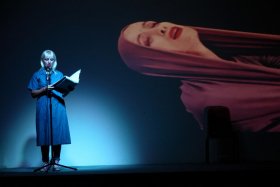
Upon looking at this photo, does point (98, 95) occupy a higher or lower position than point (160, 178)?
higher

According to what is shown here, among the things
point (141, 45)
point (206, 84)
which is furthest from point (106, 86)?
point (206, 84)

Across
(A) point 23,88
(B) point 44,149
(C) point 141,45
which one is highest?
(C) point 141,45

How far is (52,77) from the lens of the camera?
289 cm

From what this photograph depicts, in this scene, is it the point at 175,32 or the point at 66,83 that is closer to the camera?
the point at 66,83

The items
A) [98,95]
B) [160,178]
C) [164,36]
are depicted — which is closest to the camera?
[160,178]

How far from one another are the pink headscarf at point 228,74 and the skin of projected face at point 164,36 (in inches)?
2.8

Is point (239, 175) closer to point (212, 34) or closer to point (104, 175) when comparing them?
point (104, 175)

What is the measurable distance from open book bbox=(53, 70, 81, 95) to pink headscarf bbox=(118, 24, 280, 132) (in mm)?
1062

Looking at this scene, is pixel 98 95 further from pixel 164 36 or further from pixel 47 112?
pixel 164 36

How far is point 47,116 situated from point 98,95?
84 centimetres

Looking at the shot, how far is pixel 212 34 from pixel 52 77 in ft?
7.23

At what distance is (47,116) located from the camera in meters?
2.79

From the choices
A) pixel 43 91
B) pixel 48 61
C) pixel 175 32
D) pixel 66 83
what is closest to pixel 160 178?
pixel 66 83

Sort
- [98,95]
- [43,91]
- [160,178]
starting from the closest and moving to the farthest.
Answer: [160,178], [43,91], [98,95]
